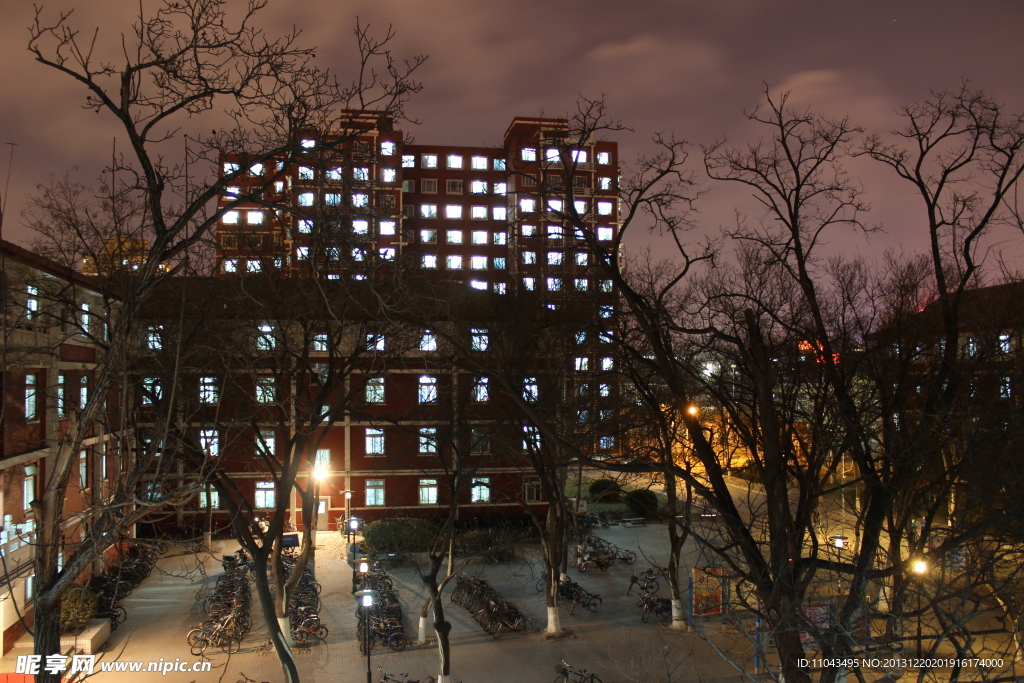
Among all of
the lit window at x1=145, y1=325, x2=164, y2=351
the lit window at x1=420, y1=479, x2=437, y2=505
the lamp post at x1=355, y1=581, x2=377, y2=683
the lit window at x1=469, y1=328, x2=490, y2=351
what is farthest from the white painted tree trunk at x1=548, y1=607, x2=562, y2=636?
the lit window at x1=420, y1=479, x2=437, y2=505

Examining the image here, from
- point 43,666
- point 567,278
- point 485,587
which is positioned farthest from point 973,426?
point 485,587

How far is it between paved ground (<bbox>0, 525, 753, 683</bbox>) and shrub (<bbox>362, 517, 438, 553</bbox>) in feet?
5.35

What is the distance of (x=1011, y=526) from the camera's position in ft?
20.1

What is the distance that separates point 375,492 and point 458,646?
10.7 metres

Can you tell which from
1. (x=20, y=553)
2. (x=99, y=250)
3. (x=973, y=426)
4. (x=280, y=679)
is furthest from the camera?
(x=20, y=553)

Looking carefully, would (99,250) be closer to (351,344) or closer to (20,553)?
(20,553)

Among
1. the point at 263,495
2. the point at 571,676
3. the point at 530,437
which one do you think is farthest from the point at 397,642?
the point at 263,495

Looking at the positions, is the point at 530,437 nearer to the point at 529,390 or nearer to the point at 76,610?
the point at 529,390

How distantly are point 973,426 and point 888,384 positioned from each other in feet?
6.27

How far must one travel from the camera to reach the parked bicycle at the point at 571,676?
11.5 m

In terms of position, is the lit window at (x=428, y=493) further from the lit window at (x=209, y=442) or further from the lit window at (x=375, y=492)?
the lit window at (x=209, y=442)

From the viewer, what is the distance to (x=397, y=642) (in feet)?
46.2

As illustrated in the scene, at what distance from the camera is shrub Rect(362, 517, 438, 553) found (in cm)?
2089

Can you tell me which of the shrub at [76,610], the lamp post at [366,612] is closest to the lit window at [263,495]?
the lamp post at [366,612]
